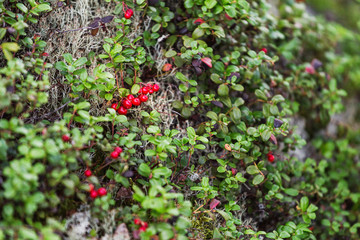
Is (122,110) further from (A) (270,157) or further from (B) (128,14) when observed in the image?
(A) (270,157)

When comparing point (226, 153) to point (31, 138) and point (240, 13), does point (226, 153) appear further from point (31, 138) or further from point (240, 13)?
point (31, 138)

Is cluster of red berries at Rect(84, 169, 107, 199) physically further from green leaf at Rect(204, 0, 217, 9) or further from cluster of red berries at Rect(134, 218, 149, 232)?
green leaf at Rect(204, 0, 217, 9)

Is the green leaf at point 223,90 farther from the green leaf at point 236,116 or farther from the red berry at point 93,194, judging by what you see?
the red berry at point 93,194

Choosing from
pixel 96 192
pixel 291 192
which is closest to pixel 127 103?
pixel 96 192

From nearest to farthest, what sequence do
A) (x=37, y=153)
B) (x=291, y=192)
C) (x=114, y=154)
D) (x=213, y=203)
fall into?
(x=37, y=153)
(x=114, y=154)
(x=213, y=203)
(x=291, y=192)

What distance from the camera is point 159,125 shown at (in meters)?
2.44

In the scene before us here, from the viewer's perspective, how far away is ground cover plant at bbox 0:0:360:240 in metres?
1.72

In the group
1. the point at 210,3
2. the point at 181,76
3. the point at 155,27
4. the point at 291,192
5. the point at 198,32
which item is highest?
the point at 210,3

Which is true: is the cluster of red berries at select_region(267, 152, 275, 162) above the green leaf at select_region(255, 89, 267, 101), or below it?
below

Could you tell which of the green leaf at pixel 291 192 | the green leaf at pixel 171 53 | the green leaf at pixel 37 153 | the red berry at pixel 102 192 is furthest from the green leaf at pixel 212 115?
the green leaf at pixel 37 153

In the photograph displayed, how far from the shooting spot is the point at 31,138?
1.60 metres

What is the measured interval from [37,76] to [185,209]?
1.29 metres

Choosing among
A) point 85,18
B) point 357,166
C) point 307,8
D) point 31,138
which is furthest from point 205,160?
point 307,8

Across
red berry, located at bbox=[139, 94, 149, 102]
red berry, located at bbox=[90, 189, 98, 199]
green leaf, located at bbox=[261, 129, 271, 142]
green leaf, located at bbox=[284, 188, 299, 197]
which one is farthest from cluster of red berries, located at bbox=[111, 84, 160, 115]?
green leaf, located at bbox=[284, 188, 299, 197]
